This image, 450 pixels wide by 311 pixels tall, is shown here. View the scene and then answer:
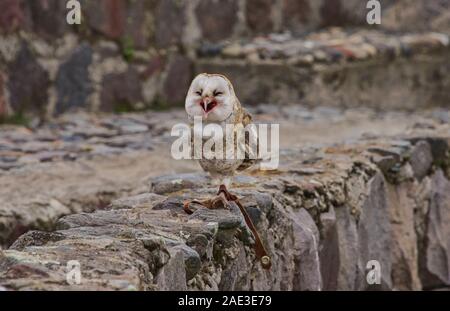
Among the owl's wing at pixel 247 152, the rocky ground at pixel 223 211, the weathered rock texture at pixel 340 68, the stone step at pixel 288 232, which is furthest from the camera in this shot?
the weathered rock texture at pixel 340 68

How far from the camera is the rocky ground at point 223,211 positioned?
108 inches

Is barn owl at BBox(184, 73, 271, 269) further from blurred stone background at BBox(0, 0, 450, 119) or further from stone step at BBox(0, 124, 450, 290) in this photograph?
blurred stone background at BBox(0, 0, 450, 119)

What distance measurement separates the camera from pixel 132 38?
690 cm

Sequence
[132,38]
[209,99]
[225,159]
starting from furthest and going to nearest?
1. [132,38]
2. [225,159]
3. [209,99]

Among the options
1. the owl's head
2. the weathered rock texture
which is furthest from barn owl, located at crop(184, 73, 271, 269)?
the weathered rock texture

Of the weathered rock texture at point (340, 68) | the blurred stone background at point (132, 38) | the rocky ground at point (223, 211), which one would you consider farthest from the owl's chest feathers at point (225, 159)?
the weathered rock texture at point (340, 68)

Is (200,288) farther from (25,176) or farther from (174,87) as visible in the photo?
(174,87)

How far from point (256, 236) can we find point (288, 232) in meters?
0.52

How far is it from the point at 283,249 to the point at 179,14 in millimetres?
3792

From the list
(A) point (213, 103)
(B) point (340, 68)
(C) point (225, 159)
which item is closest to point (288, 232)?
(C) point (225, 159)

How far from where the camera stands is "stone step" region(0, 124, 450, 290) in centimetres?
262

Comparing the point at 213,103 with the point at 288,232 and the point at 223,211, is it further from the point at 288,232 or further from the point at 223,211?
the point at 288,232

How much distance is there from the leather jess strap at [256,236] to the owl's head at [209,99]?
292 mm

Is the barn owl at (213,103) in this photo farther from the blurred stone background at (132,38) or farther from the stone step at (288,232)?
the blurred stone background at (132,38)
